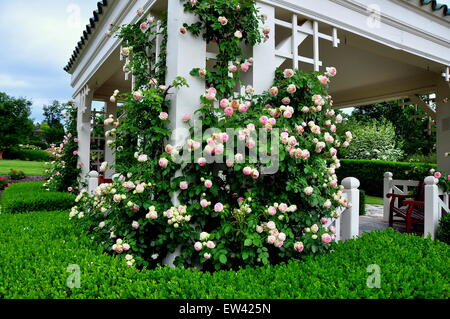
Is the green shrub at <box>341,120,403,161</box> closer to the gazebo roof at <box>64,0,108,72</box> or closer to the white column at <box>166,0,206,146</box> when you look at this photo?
the gazebo roof at <box>64,0,108,72</box>

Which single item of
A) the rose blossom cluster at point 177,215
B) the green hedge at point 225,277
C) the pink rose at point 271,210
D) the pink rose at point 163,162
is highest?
the pink rose at point 163,162

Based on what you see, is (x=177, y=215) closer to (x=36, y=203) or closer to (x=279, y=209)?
(x=279, y=209)

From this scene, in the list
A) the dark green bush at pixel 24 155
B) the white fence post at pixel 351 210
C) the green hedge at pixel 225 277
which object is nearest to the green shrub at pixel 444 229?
the white fence post at pixel 351 210

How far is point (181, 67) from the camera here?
9.20 ft

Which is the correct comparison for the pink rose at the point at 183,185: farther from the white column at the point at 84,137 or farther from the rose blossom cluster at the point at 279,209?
the white column at the point at 84,137

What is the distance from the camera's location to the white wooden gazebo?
2930 mm

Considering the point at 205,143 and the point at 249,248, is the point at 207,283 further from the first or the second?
the point at 205,143

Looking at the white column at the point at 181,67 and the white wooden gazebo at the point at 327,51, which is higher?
the white wooden gazebo at the point at 327,51

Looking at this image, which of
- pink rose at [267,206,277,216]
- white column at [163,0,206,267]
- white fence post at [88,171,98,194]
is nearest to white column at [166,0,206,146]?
white column at [163,0,206,267]

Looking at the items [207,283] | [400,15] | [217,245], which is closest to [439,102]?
[400,15]

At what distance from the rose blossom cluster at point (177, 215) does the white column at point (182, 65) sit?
22.3 inches

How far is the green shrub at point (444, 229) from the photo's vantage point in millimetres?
4223

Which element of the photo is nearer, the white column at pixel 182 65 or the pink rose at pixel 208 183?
the pink rose at pixel 208 183
